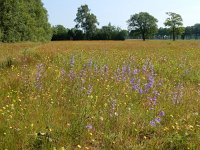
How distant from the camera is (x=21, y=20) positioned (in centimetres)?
4269

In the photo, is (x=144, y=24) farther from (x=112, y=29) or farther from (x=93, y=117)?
(x=93, y=117)

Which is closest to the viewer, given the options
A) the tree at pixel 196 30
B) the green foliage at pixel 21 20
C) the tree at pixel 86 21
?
the green foliage at pixel 21 20

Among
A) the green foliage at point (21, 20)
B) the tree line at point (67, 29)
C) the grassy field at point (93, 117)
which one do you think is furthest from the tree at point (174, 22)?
the grassy field at point (93, 117)

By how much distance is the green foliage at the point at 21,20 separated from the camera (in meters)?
39.2

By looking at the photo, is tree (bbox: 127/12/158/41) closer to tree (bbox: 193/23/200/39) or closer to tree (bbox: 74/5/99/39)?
tree (bbox: 74/5/99/39)

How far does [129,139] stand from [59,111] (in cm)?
142

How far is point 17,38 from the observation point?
138 feet

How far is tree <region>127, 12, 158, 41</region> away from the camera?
9897 cm

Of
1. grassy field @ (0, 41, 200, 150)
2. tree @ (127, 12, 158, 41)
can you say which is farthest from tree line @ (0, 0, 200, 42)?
grassy field @ (0, 41, 200, 150)

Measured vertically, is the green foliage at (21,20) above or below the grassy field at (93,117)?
above

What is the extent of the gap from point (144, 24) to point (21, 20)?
6307 centimetres

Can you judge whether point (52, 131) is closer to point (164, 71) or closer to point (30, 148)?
point (30, 148)

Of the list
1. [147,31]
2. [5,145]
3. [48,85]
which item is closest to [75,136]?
[5,145]

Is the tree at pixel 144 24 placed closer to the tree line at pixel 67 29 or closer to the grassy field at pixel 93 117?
the tree line at pixel 67 29
